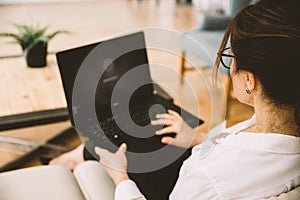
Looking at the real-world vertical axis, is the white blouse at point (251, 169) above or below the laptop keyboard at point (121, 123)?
above

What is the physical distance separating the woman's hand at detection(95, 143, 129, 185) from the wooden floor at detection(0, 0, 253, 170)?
1.50 feet

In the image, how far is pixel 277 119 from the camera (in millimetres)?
850

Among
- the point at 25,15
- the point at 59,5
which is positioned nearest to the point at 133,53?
the point at 25,15

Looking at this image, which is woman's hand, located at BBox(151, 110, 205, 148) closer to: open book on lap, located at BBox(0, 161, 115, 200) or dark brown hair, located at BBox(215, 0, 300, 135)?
open book on lap, located at BBox(0, 161, 115, 200)

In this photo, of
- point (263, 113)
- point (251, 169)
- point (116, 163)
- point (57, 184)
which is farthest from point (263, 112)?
point (57, 184)

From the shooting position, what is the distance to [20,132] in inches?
87.7

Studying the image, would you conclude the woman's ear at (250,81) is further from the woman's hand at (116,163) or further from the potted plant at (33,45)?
the potted plant at (33,45)

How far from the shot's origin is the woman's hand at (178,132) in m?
1.37

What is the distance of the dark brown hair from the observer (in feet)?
2.56

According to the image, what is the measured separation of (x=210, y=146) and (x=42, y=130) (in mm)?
1464

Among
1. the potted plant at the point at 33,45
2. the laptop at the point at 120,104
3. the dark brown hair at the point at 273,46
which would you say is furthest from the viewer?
the potted plant at the point at 33,45

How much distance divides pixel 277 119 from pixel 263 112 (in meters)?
0.03

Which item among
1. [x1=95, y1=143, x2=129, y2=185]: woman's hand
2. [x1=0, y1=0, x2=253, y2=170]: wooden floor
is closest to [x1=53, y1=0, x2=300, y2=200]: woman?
[x1=95, y1=143, x2=129, y2=185]: woman's hand

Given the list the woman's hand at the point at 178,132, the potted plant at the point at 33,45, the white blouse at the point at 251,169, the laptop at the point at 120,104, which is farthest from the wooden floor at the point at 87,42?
the white blouse at the point at 251,169
